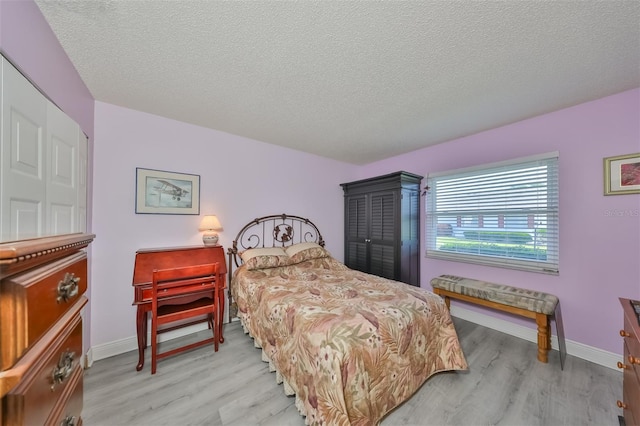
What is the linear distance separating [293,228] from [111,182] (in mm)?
2257

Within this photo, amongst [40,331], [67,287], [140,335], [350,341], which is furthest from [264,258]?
[40,331]

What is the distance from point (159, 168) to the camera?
8.40 ft

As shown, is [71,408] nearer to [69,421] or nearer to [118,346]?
A: [69,421]

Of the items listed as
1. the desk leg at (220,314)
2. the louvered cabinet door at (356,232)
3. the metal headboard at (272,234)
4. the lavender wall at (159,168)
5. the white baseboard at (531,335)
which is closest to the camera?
the white baseboard at (531,335)

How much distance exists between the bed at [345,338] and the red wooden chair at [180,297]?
0.39 m

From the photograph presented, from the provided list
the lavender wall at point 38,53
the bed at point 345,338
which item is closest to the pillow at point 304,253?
the bed at point 345,338

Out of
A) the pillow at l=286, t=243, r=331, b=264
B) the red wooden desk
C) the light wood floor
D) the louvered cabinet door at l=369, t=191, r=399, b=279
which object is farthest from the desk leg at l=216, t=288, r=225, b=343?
the louvered cabinet door at l=369, t=191, r=399, b=279

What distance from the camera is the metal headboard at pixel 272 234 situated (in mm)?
3076

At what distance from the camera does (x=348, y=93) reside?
2.07 m

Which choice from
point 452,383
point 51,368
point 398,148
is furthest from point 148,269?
point 398,148

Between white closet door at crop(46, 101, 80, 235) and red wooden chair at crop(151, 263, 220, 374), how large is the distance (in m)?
0.90

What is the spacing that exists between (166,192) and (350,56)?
2373 millimetres

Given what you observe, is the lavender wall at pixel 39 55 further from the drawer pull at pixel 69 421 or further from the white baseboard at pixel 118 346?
the drawer pull at pixel 69 421

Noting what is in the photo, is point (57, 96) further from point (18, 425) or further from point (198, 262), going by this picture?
point (18, 425)
